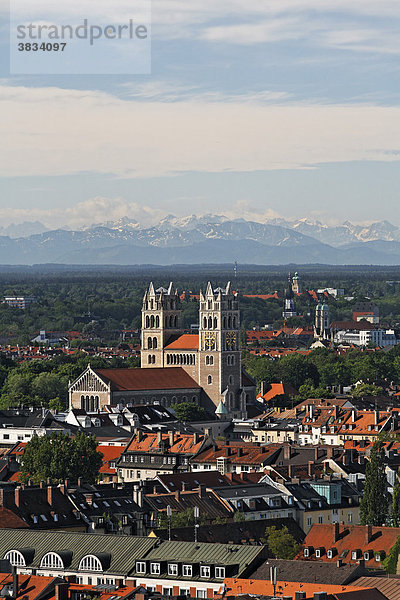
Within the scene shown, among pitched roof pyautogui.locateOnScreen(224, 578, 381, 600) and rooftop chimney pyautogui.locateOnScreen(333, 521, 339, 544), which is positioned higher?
pitched roof pyautogui.locateOnScreen(224, 578, 381, 600)


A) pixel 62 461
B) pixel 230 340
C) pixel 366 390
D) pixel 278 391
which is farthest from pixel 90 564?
pixel 278 391

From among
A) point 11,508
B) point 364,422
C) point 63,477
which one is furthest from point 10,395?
point 11,508

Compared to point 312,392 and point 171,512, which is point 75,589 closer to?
point 171,512

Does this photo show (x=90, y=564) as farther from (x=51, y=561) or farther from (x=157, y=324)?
(x=157, y=324)

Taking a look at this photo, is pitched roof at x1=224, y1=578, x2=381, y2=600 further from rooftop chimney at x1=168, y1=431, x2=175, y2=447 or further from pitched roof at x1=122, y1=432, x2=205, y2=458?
rooftop chimney at x1=168, y1=431, x2=175, y2=447

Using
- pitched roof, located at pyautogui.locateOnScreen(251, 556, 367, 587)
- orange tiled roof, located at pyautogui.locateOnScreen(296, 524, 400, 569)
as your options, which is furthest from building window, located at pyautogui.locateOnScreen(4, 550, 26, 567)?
orange tiled roof, located at pyautogui.locateOnScreen(296, 524, 400, 569)
